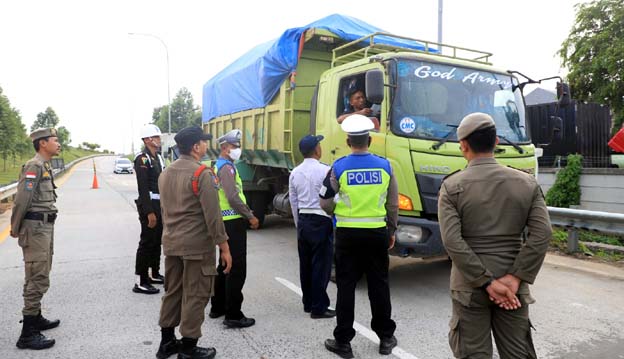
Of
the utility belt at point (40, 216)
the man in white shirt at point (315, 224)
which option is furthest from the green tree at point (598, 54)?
the utility belt at point (40, 216)

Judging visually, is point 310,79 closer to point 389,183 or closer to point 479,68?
point 479,68

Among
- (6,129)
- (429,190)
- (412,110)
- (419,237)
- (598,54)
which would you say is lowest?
(419,237)

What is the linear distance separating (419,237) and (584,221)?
11.6ft

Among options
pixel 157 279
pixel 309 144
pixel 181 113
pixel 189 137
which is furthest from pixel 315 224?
pixel 181 113

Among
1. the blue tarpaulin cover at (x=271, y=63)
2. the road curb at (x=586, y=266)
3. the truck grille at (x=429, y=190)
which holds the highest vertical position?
the blue tarpaulin cover at (x=271, y=63)

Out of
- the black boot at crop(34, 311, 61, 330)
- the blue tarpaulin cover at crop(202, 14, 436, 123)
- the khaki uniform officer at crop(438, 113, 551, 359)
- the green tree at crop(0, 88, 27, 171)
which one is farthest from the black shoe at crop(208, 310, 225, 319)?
the green tree at crop(0, 88, 27, 171)

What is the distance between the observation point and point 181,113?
5194cm

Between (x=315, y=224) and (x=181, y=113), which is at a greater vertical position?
(x=181, y=113)

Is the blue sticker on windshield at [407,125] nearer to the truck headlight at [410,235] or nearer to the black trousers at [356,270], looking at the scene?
the truck headlight at [410,235]

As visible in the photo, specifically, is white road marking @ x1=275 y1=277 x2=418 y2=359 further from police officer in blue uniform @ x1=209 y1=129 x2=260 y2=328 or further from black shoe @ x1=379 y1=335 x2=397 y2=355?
police officer in blue uniform @ x1=209 y1=129 x2=260 y2=328

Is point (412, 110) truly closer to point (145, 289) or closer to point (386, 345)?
point (386, 345)

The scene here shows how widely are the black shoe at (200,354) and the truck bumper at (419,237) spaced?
2035mm

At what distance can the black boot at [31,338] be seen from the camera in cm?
359

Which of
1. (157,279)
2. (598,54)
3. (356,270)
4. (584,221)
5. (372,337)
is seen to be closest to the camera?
(356,270)
